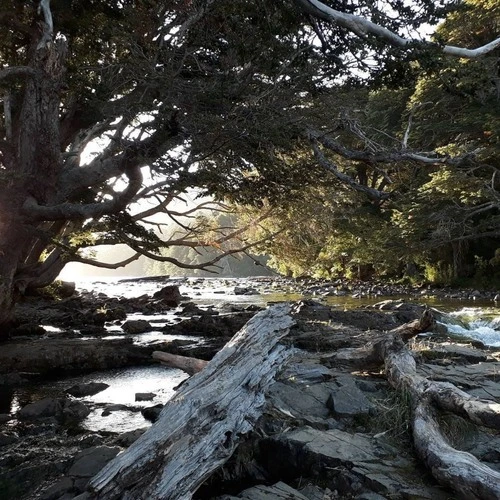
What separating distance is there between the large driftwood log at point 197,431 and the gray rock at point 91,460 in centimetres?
147

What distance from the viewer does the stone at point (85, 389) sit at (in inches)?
298

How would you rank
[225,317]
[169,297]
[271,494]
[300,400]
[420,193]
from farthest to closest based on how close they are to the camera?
[169,297], [420,193], [225,317], [300,400], [271,494]

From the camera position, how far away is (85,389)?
7656 mm

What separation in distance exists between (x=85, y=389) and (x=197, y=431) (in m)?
5.13

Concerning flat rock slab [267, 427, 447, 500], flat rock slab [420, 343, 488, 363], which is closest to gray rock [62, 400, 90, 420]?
flat rock slab [267, 427, 447, 500]

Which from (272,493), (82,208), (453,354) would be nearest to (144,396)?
(82,208)

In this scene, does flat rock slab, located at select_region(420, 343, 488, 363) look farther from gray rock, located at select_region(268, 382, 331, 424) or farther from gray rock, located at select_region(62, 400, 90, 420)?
gray rock, located at select_region(62, 400, 90, 420)

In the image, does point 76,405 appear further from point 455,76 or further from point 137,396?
point 455,76

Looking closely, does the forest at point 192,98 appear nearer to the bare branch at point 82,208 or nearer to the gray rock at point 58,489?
the bare branch at point 82,208

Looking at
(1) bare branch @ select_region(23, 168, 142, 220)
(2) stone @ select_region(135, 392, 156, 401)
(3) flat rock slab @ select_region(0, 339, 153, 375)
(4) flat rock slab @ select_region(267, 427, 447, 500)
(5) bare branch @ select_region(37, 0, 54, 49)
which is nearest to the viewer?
(4) flat rock slab @ select_region(267, 427, 447, 500)

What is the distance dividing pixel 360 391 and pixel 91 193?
29.1 feet

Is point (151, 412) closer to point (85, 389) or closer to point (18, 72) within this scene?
point (85, 389)

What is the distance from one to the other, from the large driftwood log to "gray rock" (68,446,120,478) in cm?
147

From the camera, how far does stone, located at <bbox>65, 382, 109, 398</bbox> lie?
757 centimetres
